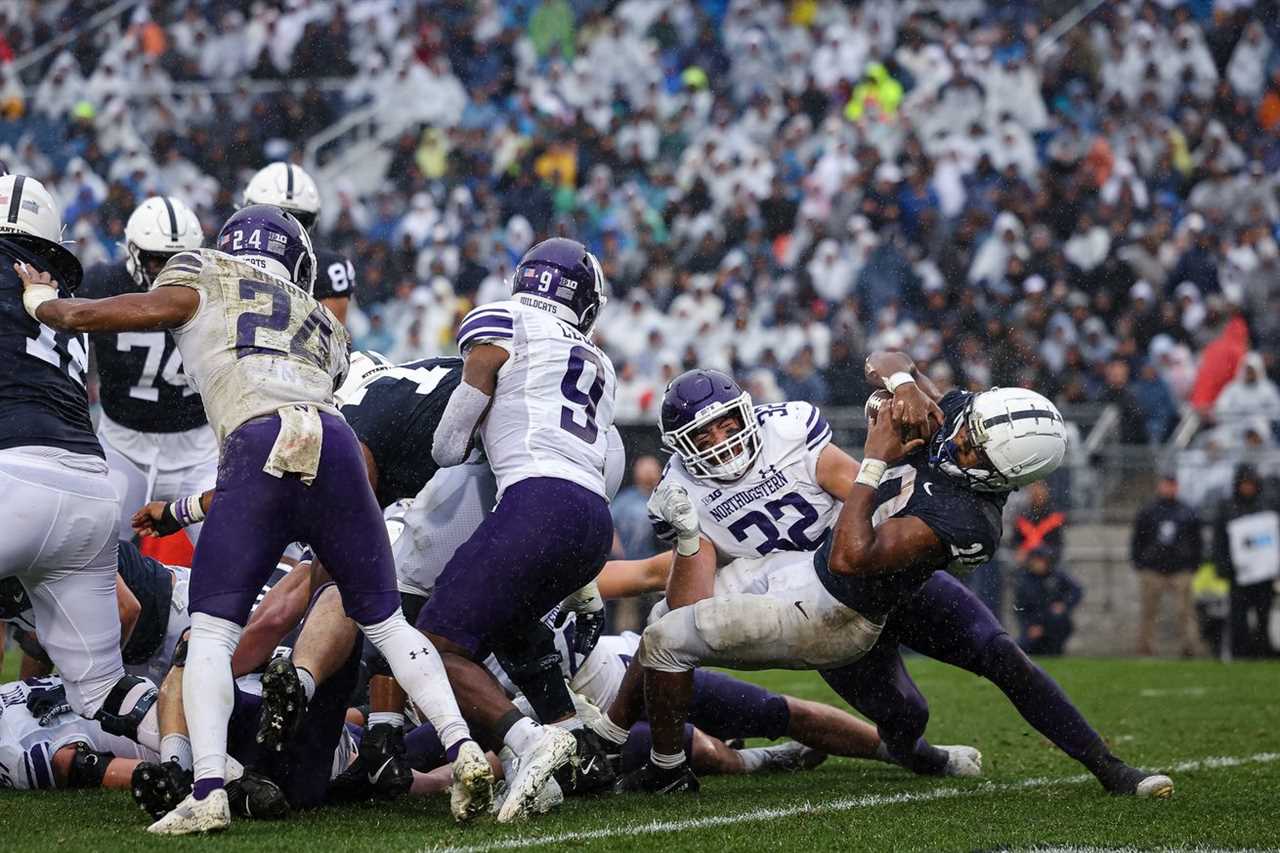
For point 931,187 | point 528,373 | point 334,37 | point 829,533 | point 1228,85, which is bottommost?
point 829,533

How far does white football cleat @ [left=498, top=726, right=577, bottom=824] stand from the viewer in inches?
179

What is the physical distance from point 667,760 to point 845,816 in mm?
727

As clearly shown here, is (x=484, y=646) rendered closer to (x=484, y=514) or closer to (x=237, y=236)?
(x=484, y=514)

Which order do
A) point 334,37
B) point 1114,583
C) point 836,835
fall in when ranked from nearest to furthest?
point 836,835
point 1114,583
point 334,37

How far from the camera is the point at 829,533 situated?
214 inches

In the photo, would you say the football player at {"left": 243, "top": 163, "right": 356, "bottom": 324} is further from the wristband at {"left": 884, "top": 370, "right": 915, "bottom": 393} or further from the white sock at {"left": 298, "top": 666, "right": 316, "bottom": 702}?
the wristband at {"left": 884, "top": 370, "right": 915, "bottom": 393}

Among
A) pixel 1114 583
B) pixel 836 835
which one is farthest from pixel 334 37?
pixel 836 835

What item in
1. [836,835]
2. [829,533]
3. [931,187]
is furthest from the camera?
[931,187]

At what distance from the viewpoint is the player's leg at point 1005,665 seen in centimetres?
521

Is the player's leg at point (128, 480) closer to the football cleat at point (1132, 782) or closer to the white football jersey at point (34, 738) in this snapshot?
the white football jersey at point (34, 738)

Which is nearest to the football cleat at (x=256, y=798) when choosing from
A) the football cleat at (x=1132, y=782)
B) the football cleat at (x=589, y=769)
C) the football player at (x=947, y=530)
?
the football cleat at (x=589, y=769)

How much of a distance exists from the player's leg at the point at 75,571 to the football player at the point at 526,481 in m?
0.93

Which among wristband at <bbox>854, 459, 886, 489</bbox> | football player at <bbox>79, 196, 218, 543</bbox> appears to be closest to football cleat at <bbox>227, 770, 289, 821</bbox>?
wristband at <bbox>854, 459, 886, 489</bbox>

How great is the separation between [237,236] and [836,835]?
2406mm
